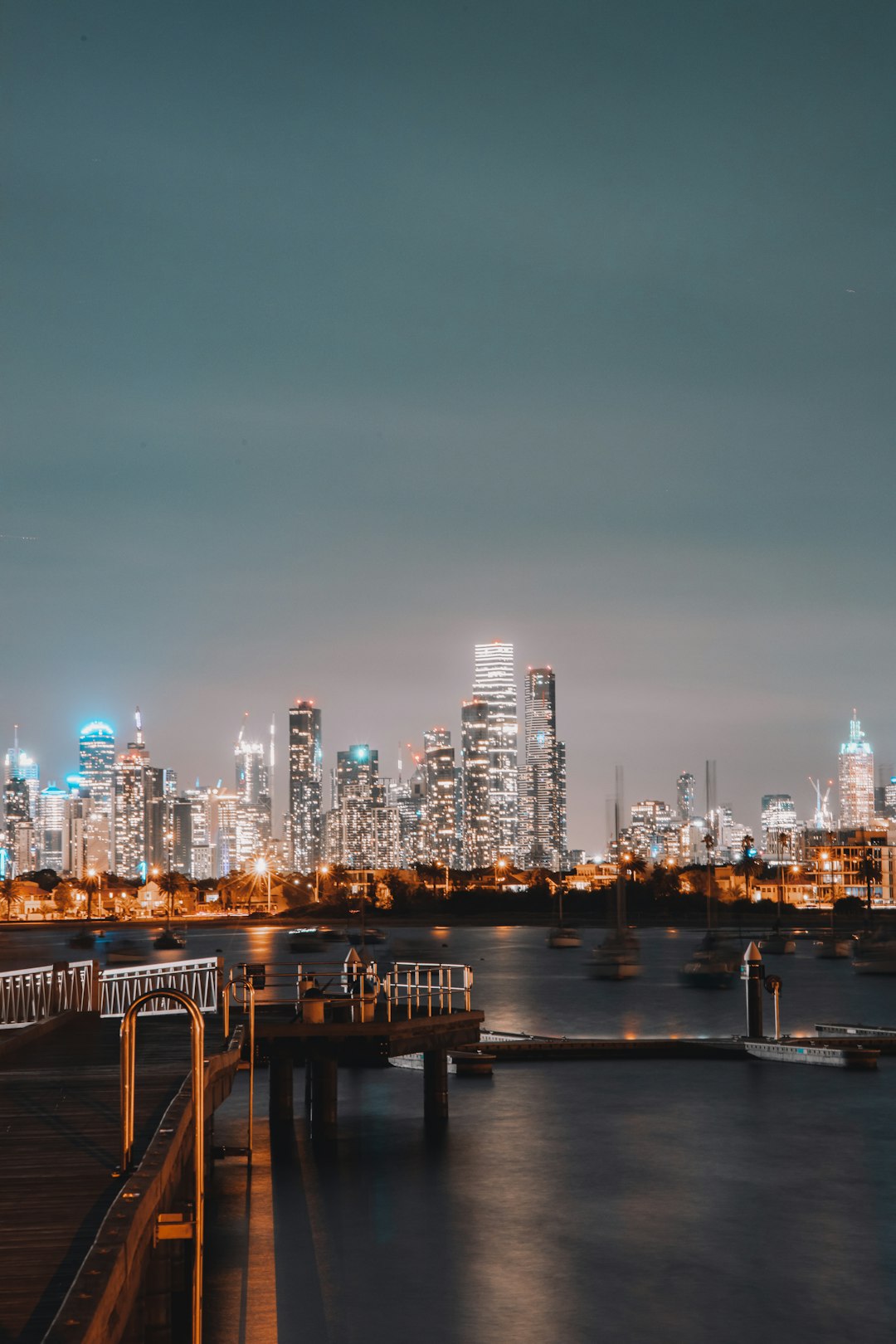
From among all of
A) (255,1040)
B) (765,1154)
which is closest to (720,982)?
(765,1154)

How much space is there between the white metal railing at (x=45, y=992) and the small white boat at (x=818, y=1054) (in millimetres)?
23206

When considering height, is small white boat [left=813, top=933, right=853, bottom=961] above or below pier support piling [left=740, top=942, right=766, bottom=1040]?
below

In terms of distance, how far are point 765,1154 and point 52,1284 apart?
27.3 m

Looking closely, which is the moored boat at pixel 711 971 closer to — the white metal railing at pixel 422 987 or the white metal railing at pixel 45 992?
the white metal railing at pixel 422 987

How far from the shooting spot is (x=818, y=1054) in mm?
45594

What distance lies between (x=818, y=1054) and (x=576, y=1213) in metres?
19.6

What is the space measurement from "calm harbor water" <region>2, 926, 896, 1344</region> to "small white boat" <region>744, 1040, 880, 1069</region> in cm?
53

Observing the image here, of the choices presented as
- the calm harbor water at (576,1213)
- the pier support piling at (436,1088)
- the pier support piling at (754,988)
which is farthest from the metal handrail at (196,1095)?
the pier support piling at (754,988)

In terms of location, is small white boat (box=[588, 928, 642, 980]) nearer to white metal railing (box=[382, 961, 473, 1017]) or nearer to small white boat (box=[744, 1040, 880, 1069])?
white metal railing (box=[382, 961, 473, 1017])

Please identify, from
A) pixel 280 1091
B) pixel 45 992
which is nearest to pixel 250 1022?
pixel 280 1091

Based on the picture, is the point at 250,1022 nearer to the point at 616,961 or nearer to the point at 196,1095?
the point at 196,1095

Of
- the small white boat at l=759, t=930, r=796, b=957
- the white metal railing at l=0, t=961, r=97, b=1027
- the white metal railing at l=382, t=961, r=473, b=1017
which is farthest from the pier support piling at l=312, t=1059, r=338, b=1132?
the small white boat at l=759, t=930, r=796, b=957

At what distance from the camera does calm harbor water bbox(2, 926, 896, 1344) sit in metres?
21.8

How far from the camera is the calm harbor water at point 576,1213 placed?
21.8 m
